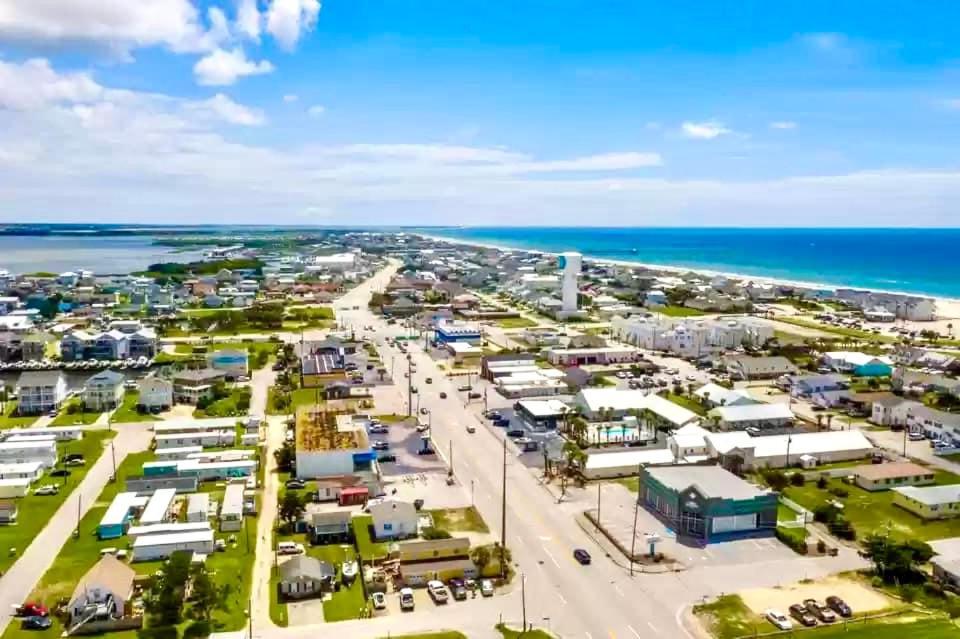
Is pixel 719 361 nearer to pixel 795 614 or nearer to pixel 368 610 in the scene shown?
pixel 795 614

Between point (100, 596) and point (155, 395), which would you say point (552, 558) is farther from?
point (155, 395)

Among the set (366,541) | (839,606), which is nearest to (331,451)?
(366,541)

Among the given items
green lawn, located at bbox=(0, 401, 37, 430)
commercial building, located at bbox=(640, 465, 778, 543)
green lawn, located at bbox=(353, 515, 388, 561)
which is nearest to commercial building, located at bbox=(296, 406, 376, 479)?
green lawn, located at bbox=(353, 515, 388, 561)

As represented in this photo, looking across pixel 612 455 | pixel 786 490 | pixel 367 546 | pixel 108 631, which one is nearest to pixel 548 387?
pixel 612 455

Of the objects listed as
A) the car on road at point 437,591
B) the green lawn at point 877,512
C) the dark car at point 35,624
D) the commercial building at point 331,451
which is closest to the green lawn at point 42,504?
the dark car at point 35,624

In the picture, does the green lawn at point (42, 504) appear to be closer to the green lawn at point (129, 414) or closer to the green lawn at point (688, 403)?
the green lawn at point (129, 414)

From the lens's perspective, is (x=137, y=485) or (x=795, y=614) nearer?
(x=795, y=614)
